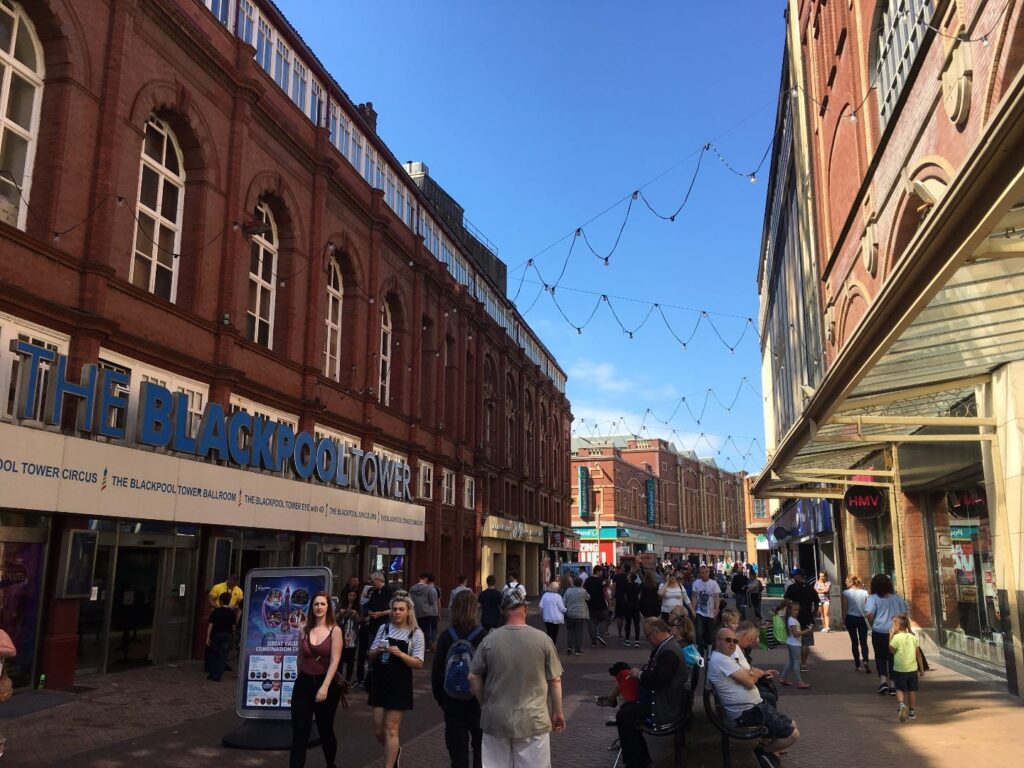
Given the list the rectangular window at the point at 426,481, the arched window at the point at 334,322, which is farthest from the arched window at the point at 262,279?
the rectangular window at the point at 426,481

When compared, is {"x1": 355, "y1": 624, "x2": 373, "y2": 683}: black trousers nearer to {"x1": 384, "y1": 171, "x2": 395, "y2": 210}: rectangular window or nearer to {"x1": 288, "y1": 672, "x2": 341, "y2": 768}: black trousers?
{"x1": 288, "y1": 672, "x2": 341, "y2": 768}: black trousers

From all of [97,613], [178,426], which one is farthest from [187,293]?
[97,613]

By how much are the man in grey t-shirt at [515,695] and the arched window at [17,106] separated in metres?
11.7

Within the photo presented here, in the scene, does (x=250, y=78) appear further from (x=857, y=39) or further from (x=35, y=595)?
(x=857, y=39)

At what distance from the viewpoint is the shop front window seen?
13.9 metres

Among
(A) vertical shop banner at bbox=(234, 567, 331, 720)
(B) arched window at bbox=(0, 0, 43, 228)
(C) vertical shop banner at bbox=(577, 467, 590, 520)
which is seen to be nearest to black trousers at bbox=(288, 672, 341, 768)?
(A) vertical shop banner at bbox=(234, 567, 331, 720)

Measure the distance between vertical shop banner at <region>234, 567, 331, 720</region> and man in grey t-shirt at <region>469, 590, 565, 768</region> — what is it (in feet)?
11.7

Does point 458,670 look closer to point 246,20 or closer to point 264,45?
point 246,20

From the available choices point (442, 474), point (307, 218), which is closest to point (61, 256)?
point (307, 218)

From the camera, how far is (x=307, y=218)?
Answer: 73.6ft

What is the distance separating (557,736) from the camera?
31.4 ft

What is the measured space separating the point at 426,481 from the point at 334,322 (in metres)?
9.18

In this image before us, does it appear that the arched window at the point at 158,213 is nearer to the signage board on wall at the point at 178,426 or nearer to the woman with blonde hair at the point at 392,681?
the signage board on wall at the point at 178,426

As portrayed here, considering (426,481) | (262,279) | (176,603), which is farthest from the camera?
(426,481)
